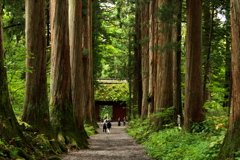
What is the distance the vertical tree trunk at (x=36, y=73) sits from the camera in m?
10.9

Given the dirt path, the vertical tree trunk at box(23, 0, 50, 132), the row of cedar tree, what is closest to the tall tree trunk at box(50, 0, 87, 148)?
the row of cedar tree

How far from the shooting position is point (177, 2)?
1403cm

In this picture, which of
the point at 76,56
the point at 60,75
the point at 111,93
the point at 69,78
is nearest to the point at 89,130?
the point at 76,56

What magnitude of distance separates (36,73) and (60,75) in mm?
2230

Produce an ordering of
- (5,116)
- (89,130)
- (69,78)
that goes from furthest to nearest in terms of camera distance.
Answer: (89,130), (69,78), (5,116)

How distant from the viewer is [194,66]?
12.7m

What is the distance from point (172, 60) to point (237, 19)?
10.1 m

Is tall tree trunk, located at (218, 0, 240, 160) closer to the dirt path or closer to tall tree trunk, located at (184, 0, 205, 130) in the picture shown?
the dirt path

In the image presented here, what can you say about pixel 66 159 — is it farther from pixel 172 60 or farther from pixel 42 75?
pixel 172 60

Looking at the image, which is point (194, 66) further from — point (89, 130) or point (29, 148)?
point (89, 130)

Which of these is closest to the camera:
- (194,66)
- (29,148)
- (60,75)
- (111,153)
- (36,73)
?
(29,148)

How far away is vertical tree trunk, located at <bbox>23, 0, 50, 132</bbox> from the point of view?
1090 centimetres

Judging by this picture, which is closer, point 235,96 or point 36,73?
point 235,96

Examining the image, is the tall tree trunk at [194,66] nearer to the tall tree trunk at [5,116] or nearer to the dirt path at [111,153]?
the dirt path at [111,153]
